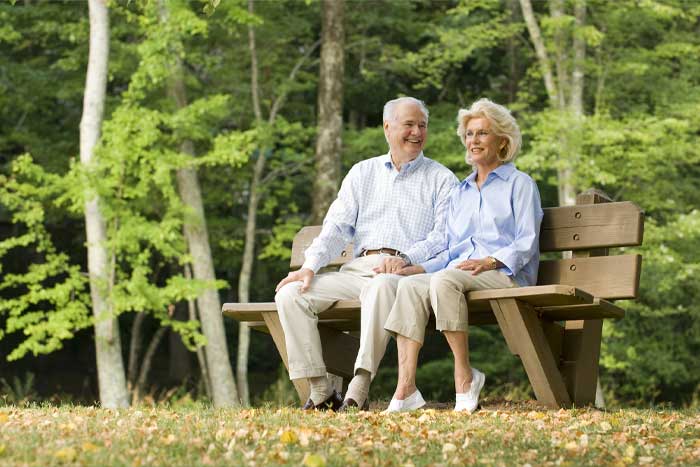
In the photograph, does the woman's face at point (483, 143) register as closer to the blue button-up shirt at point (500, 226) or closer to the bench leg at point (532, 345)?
the blue button-up shirt at point (500, 226)

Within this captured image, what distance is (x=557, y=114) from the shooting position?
589 inches

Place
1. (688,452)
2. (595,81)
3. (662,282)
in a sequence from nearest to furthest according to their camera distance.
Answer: (688,452)
(662,282)
(595,81)

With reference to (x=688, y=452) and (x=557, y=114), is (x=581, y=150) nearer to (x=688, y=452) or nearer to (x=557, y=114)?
(x=557, y=114)

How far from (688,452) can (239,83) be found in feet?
46.6

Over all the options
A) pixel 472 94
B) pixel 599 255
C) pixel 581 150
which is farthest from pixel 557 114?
pixel 599 255

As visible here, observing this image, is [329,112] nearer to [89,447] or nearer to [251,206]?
[251,206]

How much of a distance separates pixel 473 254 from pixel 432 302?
514 mm

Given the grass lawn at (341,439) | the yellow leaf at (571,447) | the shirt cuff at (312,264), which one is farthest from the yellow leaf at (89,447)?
the shirt cuff at (312,264)

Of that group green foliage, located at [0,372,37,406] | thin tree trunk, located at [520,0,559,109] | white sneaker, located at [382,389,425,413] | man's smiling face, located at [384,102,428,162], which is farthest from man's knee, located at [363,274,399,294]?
thin tree trunk, located at [520,0,559,109]

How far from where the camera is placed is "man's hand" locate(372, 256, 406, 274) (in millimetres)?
5977

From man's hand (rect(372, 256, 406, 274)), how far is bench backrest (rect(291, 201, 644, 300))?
82 cm

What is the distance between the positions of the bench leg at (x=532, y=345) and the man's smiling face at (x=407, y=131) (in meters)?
1.06

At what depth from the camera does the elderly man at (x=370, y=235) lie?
5965 mm

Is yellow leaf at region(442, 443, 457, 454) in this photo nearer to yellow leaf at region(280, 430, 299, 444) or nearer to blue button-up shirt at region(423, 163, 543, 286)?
yellow leaf at region(280, 430, 299, 444)
